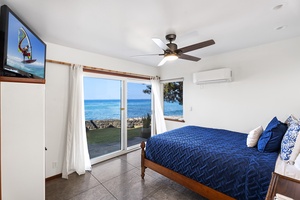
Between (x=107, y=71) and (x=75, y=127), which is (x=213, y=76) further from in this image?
(x=75, y=127)

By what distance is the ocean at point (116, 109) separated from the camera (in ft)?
10.4

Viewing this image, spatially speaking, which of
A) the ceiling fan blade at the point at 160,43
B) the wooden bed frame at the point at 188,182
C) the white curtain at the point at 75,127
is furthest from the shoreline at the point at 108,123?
the ceiling fan blade at the point at 160,43

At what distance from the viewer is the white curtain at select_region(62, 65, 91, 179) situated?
A: 2596 millimetres

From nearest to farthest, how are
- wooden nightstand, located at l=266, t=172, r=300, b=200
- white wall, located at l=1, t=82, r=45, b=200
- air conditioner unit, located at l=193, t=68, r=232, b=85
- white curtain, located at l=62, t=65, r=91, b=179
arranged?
1. wooden nightstand, located at l=266, t=172, r=300, b=200
2. white wall, located at l=1, t=82, r=45, b=200
3. white curtain, located at l=62, t=65, r=91, b=179
4. air conditioner unit, located at l=193, t=68, r=232, b=85

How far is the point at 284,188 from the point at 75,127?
288cm

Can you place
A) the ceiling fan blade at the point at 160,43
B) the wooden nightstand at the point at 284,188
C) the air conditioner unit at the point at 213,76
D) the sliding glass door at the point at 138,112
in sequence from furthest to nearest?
the sliding glass door at the point at 138,112 < the air conditioner unit at the point at 213,76 < the ceiling fan blade at the point at 160,43 < the wooden nightstand at the point at 284,188

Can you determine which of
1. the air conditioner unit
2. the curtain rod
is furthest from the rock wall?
the air conditioner unit

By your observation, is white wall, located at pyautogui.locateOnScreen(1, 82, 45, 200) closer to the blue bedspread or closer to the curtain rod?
the curtain rod

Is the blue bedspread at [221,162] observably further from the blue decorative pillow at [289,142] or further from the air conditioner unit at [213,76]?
the air conditioner unit at [213,76]

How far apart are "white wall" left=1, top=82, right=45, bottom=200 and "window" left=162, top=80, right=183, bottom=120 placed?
3349 millimetres

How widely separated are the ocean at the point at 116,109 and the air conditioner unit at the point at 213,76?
1.06 m

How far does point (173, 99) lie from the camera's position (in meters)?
4.33

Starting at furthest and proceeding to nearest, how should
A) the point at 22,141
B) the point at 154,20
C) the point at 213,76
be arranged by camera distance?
the point at 213,76
the point at 154,20
the point at 22,141

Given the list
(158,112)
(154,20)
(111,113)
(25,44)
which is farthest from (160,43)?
(158,112)
